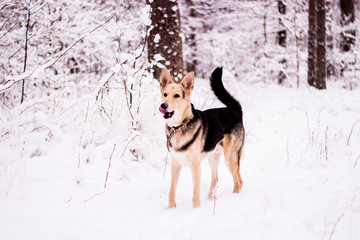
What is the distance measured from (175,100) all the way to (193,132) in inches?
17.0

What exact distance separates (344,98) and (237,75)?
21.1 feet

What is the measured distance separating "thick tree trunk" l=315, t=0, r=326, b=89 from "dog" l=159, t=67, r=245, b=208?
986cm

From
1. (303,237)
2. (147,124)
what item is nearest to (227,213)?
(303,237)

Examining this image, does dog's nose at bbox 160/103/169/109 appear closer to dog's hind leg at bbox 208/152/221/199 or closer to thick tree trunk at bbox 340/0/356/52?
dog's hind leg at bbox 208/152/221/199

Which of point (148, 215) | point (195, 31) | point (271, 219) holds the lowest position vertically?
point (148, 215)

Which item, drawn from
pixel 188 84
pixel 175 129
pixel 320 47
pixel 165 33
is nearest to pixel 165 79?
pixel 188 84

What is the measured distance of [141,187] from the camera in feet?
10.3

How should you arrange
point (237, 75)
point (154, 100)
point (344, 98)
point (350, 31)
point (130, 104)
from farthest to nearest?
point (237, 75)
point (350, 31)
point (344, 98)
point (154, 100)
point (130, 104)

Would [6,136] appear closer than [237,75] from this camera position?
Yes

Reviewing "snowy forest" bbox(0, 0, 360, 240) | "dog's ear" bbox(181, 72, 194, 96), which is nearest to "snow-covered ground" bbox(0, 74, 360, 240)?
"snowy forest" bbox(0, 0, 360, 240)

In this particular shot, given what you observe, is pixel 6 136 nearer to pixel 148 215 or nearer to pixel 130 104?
pixel 130 104

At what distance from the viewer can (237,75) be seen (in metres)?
14.9

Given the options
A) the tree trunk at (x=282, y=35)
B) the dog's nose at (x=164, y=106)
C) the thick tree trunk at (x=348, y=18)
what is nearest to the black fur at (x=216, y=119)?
the dog's nose at (x=164, y=106)

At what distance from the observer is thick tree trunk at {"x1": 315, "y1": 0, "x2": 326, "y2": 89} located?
11.2 meters
